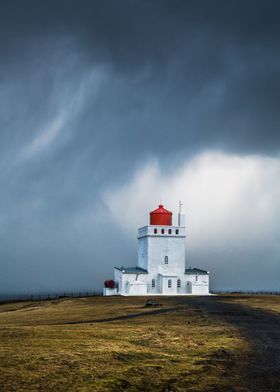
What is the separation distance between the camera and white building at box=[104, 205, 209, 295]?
245 feet

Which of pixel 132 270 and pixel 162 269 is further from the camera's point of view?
pixel 132 270

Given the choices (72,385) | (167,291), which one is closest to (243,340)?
(72,385)

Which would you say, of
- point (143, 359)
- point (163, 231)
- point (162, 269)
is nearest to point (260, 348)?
point (143, 359)

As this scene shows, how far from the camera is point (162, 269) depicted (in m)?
75.8

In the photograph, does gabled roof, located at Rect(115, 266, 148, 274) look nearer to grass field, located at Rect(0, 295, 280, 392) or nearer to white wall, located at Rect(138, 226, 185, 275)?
white wall, located at Rect(138, 226, 185, 275)

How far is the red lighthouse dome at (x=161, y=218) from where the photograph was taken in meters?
77.6

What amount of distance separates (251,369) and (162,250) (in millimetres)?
59334

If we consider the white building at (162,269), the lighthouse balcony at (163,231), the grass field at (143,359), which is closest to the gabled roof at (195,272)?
the white building at (162,269)

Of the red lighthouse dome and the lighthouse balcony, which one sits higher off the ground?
the red lighthouse dome

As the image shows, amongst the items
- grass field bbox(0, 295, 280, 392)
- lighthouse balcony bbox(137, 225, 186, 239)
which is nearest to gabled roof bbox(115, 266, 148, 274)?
lighthouse balcony bbox(137, 225, 186, 239)

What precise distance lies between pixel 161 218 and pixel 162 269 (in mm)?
7922

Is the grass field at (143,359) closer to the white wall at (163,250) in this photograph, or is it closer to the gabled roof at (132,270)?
the gabled roof at (132,270)

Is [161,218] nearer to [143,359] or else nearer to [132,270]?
[132,270]

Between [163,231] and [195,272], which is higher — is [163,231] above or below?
above
